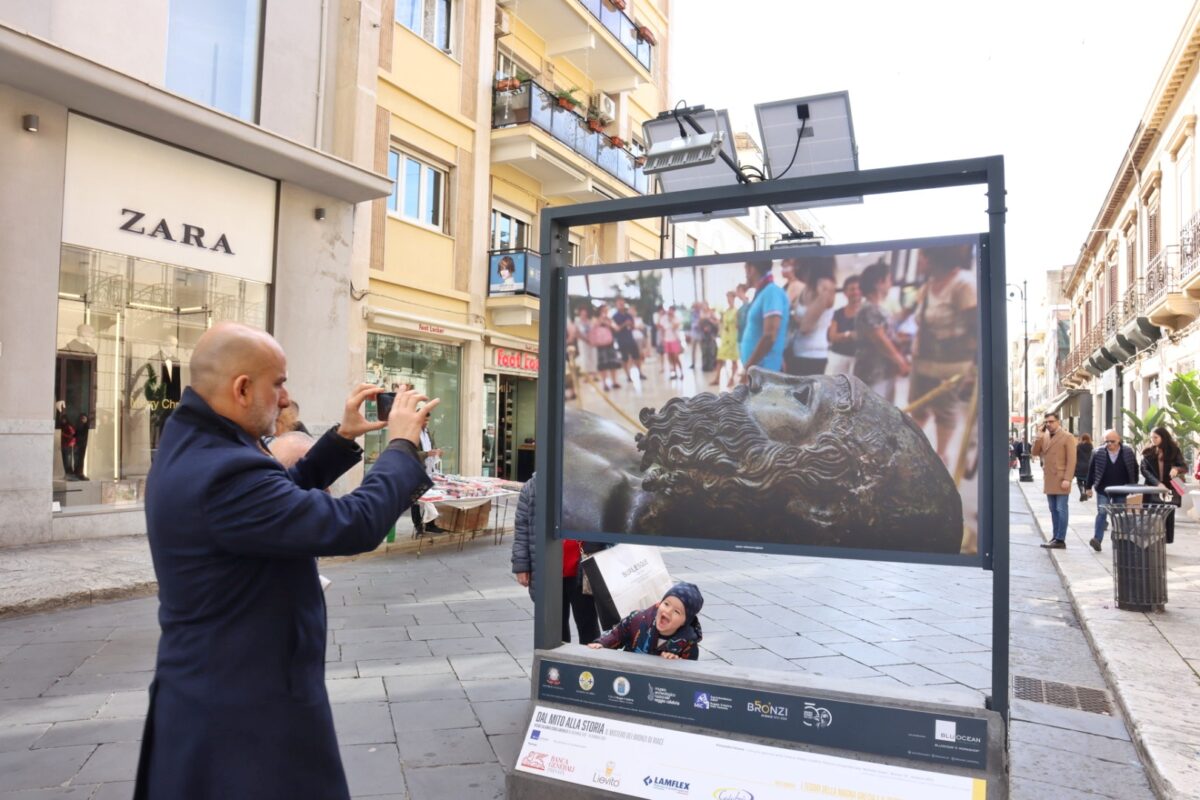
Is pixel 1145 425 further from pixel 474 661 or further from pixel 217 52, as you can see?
pixel 217 52

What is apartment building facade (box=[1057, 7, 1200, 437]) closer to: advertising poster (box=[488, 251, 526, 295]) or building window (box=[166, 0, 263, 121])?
advertising poster (box=[488, 251, 526, 295])

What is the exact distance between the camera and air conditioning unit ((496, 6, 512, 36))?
18750mm

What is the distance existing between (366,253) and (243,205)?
106 inches

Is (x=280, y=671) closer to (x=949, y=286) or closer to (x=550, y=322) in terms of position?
(x=550, y=322)

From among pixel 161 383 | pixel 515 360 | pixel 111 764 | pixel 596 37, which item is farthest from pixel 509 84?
pixel 111 764

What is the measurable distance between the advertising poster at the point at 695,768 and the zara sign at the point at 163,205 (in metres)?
9.93

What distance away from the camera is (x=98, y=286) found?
10.7 meters

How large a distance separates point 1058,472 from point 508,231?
41.1 feet

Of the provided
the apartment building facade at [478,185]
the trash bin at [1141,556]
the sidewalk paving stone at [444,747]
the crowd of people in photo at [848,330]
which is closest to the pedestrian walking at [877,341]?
the crowd of people in photo at [848,330]

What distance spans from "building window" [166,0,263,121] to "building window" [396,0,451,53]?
3.87 m

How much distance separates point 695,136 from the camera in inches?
128

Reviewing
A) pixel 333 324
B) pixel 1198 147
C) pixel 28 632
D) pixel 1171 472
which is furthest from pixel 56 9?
pixel 1198 147

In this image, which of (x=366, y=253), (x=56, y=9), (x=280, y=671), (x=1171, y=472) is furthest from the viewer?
(x=366, y=253)

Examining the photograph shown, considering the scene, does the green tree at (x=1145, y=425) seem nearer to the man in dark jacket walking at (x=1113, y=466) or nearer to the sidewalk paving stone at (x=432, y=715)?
the man in dark jacket walking at (x=1113, y=466)
